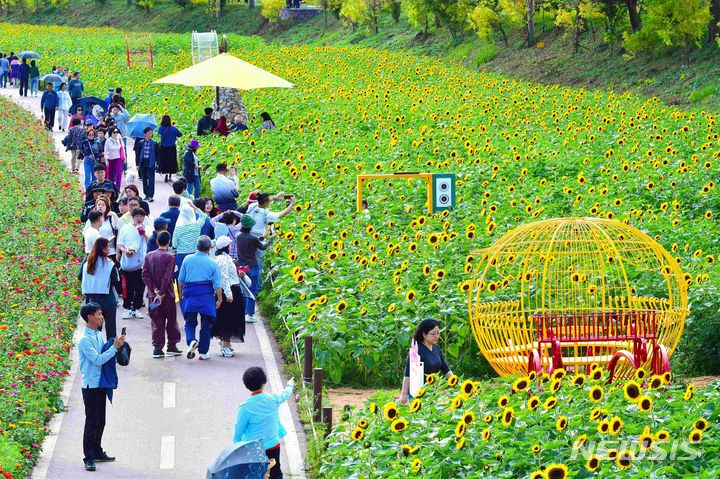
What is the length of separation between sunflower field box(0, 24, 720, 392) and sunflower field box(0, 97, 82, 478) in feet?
8.79

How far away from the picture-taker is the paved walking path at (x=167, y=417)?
10.3 meters

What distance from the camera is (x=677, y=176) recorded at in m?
20.8

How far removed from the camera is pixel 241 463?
26.4 feet

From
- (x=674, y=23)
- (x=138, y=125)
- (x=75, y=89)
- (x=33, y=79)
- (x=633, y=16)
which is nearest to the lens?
(x=138, y=125)

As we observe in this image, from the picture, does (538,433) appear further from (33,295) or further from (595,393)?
(33,295)

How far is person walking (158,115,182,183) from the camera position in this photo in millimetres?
23352

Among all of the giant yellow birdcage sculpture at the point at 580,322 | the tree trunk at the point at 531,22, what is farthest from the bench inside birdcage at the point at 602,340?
the tree trunk at the point at 531,22

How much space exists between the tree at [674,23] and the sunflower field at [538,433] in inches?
1177

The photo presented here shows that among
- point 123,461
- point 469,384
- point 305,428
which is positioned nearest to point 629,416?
point 469,384

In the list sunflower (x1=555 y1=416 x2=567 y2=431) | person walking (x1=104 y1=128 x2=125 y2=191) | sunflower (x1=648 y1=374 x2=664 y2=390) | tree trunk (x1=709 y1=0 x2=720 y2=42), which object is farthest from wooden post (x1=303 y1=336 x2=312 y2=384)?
tree trunk (x1=709 y1=0 x2=720 y2=42)

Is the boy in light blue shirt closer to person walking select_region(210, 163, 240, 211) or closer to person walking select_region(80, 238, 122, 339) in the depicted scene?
person walking select_region(80, 238, 122, 339)

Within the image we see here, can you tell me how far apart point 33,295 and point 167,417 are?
14.5 ft

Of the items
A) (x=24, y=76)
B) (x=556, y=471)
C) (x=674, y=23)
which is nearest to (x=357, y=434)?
(x=556, y=471)

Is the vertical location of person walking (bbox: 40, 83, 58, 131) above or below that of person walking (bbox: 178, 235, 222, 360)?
above
